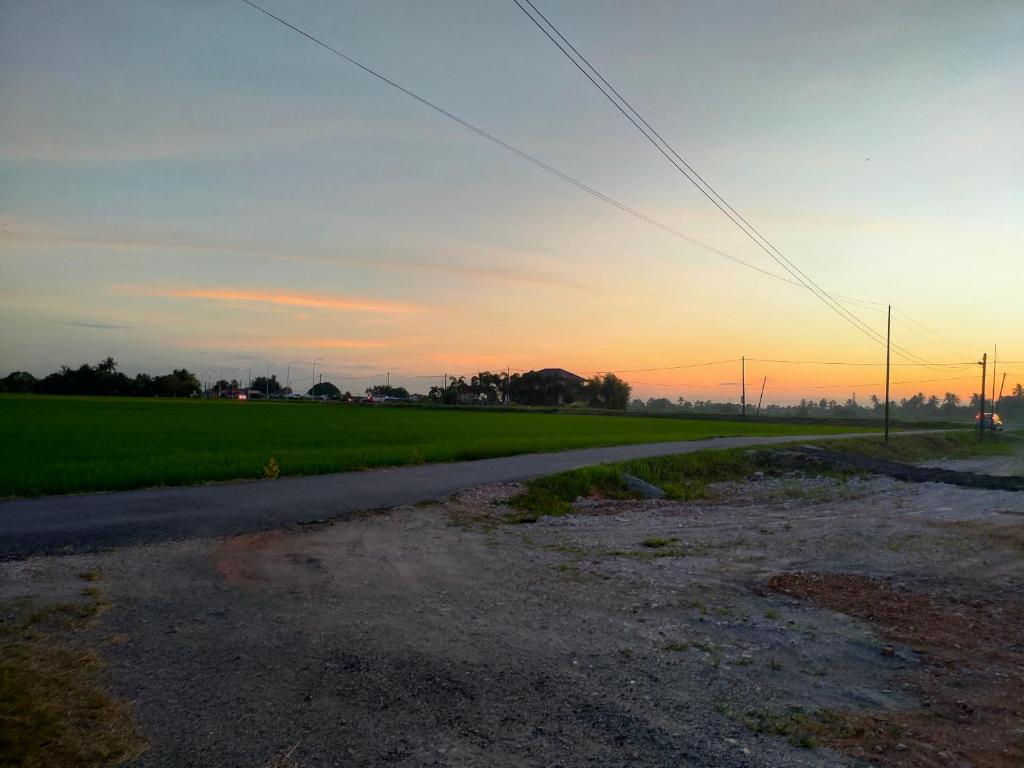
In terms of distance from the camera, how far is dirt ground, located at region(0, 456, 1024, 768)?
14.1ft

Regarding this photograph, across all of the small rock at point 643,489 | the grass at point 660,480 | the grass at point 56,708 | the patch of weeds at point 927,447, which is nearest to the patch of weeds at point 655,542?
the grass at point 660,480

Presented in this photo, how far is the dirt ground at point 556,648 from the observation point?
169 inches

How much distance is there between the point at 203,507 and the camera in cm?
1210

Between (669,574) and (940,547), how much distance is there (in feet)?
16.9

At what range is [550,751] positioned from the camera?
4.17 metres

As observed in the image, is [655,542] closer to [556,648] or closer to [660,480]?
[556,648]

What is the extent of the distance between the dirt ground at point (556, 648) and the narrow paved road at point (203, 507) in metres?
0.81

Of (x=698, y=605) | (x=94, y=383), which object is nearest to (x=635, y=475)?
(x=698, y=605)

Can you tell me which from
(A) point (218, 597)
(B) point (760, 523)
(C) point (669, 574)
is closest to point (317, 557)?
(A) point (218, 597)

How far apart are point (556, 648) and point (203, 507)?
8458mm

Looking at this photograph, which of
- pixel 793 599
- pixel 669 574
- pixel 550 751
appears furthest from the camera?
pixel 669 574

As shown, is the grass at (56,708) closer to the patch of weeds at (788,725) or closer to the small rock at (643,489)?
the patch of weeds at (788,725)

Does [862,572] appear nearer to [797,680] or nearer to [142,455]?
[797,680]

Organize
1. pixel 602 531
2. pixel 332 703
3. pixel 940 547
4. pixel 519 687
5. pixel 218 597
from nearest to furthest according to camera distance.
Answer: pixel 332 703 < pixel 519 687 < pixel 218 597 < pixel 940 547 < pixel 602 531
